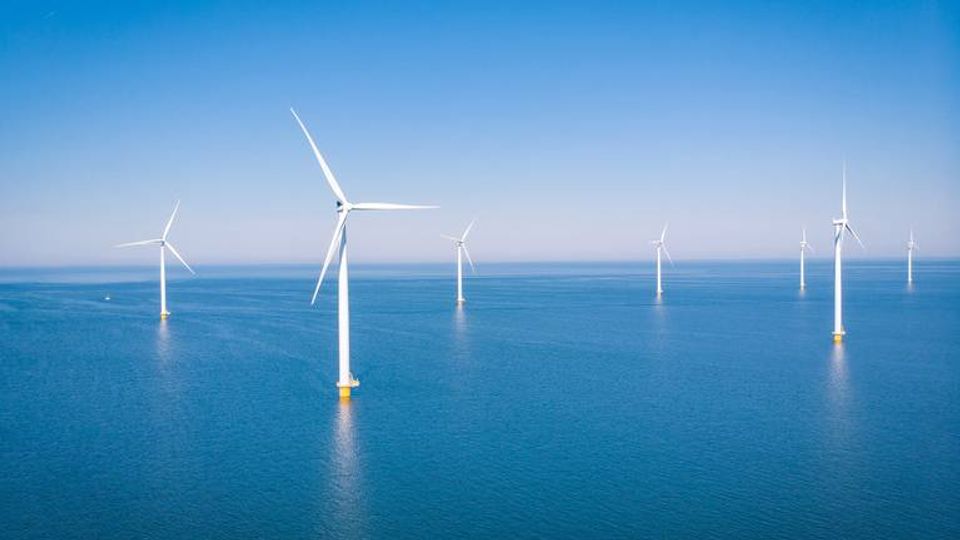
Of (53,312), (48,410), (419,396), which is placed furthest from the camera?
(53,312)

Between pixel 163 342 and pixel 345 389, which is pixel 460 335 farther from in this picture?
pixel 345 389

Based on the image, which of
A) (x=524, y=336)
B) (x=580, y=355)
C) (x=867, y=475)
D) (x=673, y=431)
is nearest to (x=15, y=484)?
(x=673, y=431)

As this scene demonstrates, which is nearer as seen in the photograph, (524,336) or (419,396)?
(419,396)

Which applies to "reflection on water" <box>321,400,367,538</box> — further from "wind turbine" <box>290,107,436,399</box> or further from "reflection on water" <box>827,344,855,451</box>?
"reflection on water" <box>827,344,855,451</box>

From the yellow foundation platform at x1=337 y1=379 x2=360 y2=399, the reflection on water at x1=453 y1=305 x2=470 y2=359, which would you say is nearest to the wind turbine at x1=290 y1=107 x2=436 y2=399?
the yellow foundation platform at x1=337 y1=379 x2=360 y2=399

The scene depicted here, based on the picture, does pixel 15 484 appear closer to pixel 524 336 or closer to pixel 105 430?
pixel 105 430

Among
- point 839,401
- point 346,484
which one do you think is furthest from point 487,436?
point 839,401
